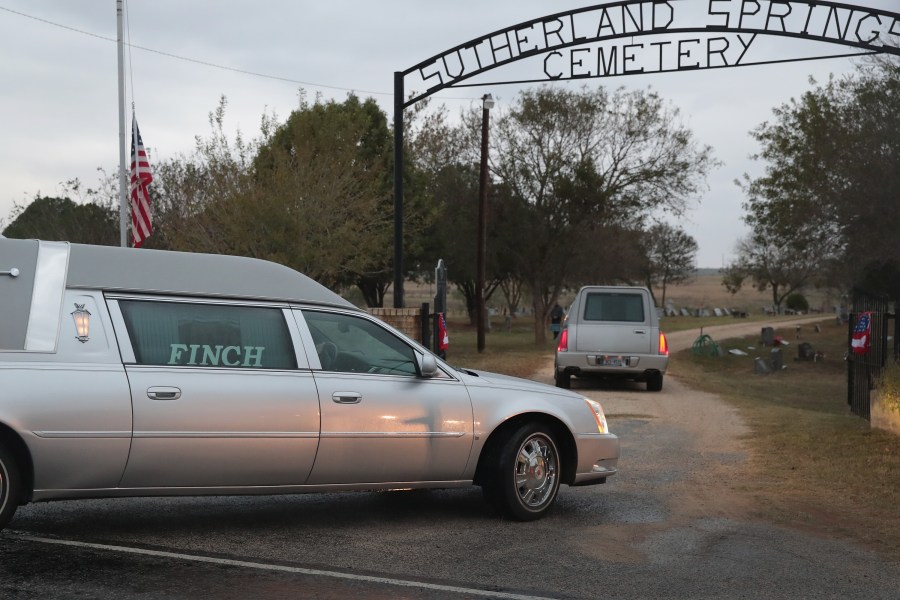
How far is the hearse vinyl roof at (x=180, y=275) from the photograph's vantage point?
6898mm

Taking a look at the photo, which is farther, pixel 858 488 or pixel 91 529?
pixel 858 488

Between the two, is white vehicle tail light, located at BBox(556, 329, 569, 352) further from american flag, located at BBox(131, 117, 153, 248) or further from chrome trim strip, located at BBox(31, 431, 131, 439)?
chrome trim strip, located at BBox(31, 431, 131, 439)

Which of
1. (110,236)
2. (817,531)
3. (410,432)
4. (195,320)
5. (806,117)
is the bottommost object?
(817,531)

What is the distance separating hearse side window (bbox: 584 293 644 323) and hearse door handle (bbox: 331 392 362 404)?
1243 cm

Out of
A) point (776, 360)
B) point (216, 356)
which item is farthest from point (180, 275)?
point (776, 360)

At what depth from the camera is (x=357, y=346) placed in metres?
7.64

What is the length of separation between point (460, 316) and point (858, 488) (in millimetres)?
68375

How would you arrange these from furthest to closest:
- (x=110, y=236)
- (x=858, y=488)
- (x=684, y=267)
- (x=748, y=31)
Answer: (x=684, y=267)
(x=110, y=236)
(x=748, y=31)
(x=858, y=488)

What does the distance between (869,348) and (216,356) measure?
431 inches

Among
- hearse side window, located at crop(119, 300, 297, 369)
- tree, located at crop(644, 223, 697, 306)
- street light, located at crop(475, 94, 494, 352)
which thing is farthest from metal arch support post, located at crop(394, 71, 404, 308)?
tree, located at crop(644, 223, 697, 306)

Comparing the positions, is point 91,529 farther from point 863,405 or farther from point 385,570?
point 863,405

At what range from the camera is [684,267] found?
313 feet

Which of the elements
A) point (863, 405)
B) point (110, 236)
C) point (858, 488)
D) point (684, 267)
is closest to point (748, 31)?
point (863, 405)

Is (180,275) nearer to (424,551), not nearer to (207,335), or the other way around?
(207,335)
